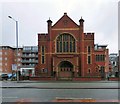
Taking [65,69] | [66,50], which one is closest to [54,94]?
[65,69]

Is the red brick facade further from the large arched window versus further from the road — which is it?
the road

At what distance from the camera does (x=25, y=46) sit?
14525cm

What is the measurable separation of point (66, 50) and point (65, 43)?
1.84 meters

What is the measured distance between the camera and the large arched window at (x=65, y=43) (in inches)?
2867

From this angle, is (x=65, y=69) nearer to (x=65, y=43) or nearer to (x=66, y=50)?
(x=66, y=50)

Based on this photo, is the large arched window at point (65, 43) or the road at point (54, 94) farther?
the large arched window at point (65, 43)

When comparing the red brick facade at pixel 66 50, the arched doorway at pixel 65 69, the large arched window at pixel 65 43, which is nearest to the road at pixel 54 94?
the arched doorway at pixel 65 69

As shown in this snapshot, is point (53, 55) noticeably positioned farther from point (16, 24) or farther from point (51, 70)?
point (16, 24)

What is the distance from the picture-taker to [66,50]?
72875mm

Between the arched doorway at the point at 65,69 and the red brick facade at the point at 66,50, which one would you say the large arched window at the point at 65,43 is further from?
the arched doorway at the point at 65,69

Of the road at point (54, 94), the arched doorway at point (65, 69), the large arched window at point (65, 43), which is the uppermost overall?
the large arched window at point (65, 43)

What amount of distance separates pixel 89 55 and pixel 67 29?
29.3 ft

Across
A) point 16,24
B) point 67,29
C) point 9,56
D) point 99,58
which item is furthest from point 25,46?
point 16,24

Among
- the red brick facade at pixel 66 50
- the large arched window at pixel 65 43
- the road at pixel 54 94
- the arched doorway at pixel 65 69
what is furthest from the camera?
the large arched window at pixel 65 43
